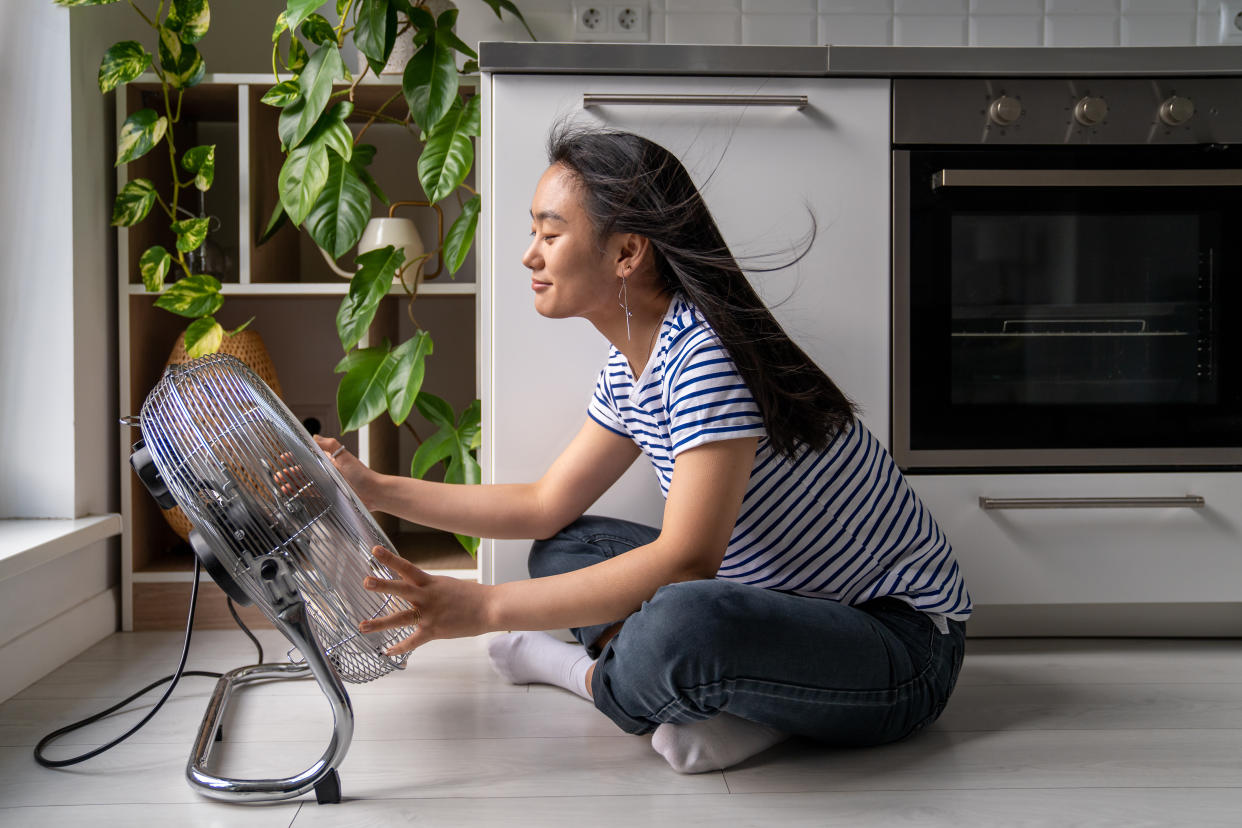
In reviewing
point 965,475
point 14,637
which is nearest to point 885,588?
point 965,475

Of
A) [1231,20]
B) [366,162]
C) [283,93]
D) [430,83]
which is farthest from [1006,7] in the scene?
[283,93]

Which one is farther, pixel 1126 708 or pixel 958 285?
pixel 958 285

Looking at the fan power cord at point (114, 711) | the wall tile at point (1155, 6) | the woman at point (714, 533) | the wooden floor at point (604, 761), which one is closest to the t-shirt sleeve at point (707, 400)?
the woman at point (714, 533)

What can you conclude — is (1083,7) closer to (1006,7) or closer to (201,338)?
(1006,7)

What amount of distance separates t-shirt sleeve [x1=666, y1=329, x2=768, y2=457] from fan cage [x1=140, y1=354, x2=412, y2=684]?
1.07 feet

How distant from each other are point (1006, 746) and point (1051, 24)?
1.43 meters

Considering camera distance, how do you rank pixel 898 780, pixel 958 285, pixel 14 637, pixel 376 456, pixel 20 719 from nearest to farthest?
pixel 898 780
pixel 20 719
pixel 14 637
pixel 958 285
pixel 376 456

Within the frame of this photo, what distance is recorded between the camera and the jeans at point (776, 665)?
3.02 ft

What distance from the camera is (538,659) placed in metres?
1.28

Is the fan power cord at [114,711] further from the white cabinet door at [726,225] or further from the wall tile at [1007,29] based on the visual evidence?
the wall tile at [1007,29]

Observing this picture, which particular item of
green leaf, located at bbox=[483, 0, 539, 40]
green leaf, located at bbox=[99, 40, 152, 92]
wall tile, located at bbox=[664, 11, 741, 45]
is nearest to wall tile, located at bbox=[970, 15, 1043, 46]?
wall tile, located at bbox=[664, 11, 741, 45]

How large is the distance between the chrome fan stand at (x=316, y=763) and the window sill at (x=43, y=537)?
1.27ft

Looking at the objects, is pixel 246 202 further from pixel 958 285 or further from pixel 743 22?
pixel 958 285

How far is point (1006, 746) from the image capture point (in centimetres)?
108
